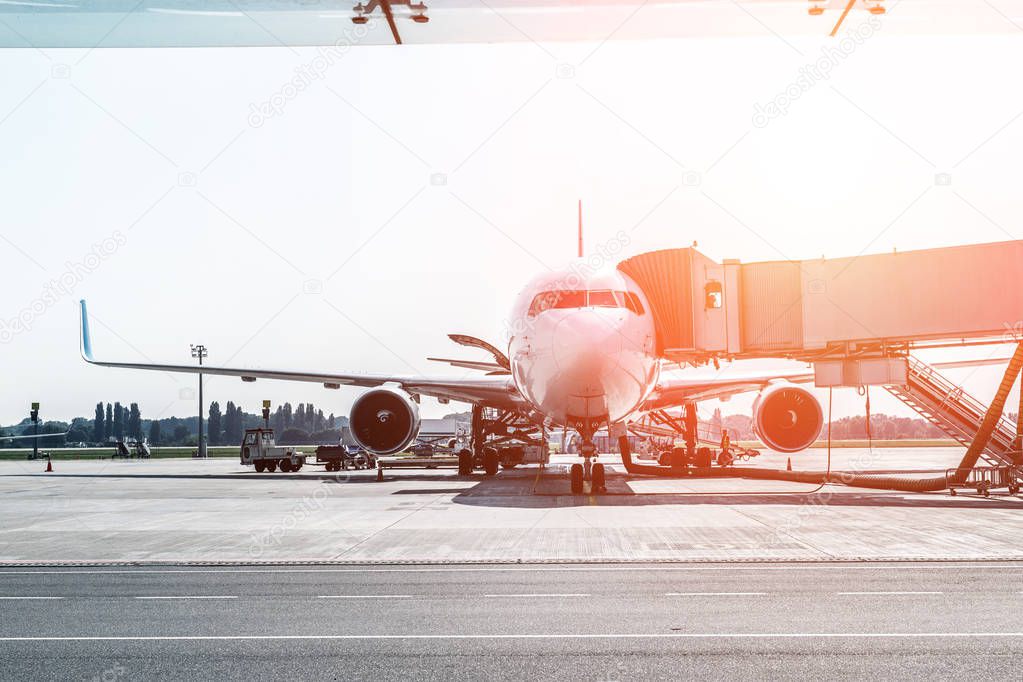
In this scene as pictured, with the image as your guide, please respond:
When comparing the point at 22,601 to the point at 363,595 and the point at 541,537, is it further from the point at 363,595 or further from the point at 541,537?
the point at 541,537

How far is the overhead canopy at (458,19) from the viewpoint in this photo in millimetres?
8664

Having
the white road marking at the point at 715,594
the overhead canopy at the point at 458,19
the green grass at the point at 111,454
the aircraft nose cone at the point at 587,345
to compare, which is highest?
the overhead canopy at the point at 458,19

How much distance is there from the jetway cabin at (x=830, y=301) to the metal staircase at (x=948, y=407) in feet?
12.9

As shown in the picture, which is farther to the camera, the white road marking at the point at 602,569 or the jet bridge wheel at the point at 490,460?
the jet bridge wheel at the point at 490,460

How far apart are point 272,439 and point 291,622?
33592 millimetres

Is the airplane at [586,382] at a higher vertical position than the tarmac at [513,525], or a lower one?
higher

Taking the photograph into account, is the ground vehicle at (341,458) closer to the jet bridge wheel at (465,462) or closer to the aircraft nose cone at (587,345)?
the jet bridge wheel at (465,462)

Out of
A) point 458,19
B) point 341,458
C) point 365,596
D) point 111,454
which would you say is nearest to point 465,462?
point 341,458

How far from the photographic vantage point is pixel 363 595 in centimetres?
862

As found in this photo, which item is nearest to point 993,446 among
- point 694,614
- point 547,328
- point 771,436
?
point 771,436

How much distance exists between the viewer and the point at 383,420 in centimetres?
2403

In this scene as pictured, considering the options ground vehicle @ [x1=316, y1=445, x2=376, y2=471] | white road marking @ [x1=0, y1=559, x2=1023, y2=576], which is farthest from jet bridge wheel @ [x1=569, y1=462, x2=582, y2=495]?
ground vehicle @ [x1=316, y1=445, x2=376, y2=471]

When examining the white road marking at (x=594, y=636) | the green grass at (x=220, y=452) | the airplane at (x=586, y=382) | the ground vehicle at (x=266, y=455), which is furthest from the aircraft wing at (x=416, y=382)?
the green grass at (x=220, y=452)

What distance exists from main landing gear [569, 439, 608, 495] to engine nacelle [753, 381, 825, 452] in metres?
5.41
